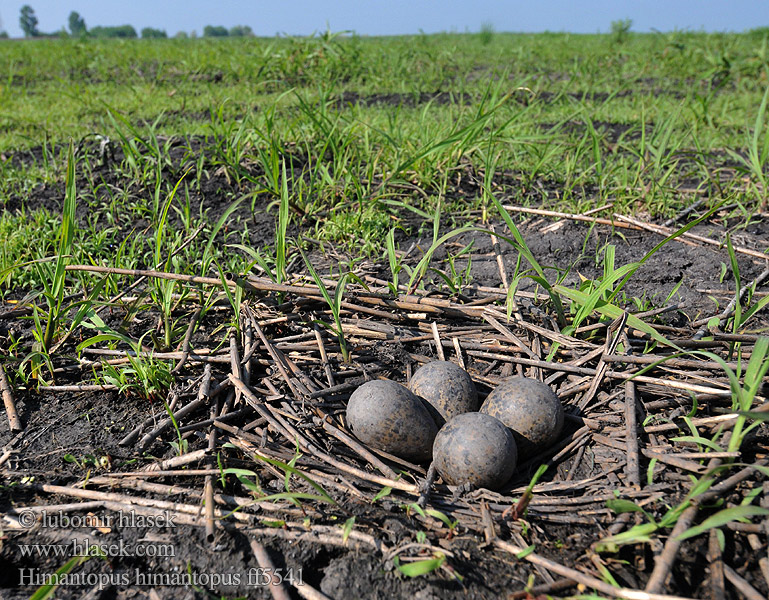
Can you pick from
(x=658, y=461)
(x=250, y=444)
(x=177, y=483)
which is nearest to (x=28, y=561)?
(x=177, y=483)

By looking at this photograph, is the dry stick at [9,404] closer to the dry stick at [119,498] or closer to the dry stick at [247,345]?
the dry stick at [119,498]

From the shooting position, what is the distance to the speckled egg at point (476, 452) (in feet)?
5.93

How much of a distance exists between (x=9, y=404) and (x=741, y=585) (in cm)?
247

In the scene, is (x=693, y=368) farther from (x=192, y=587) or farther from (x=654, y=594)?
(x=192, y=587)

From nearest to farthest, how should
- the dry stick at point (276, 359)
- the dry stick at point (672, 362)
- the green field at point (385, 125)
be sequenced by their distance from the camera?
the dry stick at point (672, 362) < the dry stick at point (276, 359) < the green field at point (385, 125)

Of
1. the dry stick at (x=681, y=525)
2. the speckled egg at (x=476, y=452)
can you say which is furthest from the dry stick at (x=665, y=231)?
the speckled egg at (x=476, y=452)

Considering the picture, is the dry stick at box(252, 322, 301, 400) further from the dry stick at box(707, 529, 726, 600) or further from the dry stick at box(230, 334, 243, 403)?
the dry stick at box(707, 529, 726, 600)

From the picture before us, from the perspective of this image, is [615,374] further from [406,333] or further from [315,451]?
[315,451]

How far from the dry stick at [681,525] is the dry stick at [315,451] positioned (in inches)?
27.0

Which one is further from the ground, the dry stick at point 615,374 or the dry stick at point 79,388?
the dry stick at point 615,374

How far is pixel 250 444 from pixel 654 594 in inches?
50.4

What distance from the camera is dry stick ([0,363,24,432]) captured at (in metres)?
2.06

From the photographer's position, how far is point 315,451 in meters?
1.88

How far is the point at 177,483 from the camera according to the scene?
181 cm
